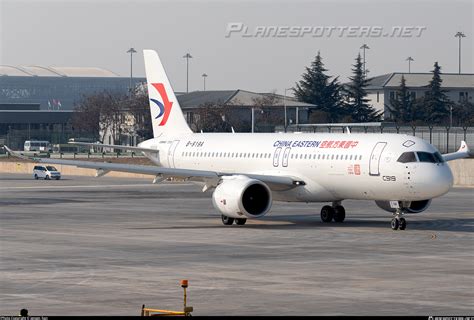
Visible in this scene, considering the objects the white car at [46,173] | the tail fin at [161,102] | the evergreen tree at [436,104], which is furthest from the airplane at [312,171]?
the evergreen tree at [436,104]

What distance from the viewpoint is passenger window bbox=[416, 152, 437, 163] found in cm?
4697

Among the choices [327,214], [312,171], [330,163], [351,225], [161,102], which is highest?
[161,102]

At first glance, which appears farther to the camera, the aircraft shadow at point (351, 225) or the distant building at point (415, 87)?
the distant building at point (415, 87)

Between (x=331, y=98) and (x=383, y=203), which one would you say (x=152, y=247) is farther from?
(x=331, y=98)

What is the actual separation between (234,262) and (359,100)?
14527cm

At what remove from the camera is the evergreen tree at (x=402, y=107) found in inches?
6757

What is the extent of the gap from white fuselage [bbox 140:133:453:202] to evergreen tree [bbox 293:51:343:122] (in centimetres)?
11771

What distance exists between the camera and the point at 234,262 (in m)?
36.0

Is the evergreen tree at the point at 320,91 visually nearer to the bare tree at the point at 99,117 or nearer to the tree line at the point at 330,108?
the tree line at the point at 330,108

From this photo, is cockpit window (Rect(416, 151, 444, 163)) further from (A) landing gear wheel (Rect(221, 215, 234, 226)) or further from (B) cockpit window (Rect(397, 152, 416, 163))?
(A) landing gear wheel (Rect(221, 215, 234, 226))

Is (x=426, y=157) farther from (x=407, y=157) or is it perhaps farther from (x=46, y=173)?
(x=46, y=173)

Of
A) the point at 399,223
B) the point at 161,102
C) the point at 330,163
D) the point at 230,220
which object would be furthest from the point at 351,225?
the point at 161,102

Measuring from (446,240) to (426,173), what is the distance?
3.80m

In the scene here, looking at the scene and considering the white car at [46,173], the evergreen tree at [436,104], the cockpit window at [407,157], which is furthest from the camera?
the evergreen tree at [436,104]
